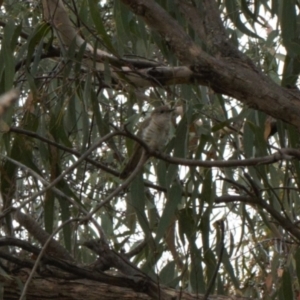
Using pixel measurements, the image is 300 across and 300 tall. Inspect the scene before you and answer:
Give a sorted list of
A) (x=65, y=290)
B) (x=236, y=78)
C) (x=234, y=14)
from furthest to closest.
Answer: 1. (x=234, y=14)
2. (x=65, y=290)
3. (x=236, y=78)

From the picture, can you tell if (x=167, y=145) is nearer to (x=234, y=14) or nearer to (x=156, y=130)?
(x=156, y=130)

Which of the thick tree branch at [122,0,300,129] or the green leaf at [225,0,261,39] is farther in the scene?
the green leaf at [225,0,261,39]

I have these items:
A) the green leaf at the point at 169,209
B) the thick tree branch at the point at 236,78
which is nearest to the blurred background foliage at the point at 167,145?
the green leaf at the point at 169,209

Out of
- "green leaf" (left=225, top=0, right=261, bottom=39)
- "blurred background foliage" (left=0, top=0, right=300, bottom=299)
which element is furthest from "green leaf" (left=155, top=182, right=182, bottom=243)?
"green leaf" (left=225, top=0, right=261, bottom=39)

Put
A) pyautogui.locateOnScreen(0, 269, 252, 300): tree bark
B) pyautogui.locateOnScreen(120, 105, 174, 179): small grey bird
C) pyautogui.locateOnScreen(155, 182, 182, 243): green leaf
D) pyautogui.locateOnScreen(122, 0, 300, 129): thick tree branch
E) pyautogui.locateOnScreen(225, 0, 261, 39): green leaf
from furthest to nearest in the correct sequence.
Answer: pyautogui.locateOnScreen(225, 0, 261, 39): green leaf
pyautogui.locateOnScreen(120, 105, 174, 179): small grey bird
pyautogui.locateOnScreen(155, 182, 182, 243): green leaf
pyautogui.locateOnScreen(0, 269, 252, 300): tree bark
pyautogui.locateOnScreen(122, 0, 300, 129): thick tree branch

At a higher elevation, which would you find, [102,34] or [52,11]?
[52,11]

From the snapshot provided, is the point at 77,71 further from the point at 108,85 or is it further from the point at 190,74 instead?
the point at 190,74

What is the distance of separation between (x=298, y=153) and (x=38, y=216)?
4.24 ft

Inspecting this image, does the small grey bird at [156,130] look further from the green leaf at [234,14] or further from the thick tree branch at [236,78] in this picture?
the thick tree branch at [236,78]

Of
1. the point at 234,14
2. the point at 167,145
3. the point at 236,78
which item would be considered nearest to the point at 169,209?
the point at 167,145

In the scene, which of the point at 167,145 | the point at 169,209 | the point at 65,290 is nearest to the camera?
the point at 65,290

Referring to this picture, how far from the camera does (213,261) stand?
191 centimetres

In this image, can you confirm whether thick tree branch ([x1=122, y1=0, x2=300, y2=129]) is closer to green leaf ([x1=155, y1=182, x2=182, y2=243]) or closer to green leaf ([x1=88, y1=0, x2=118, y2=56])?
green leaf ([x1=88, y1=0, x2=118, y2=56])

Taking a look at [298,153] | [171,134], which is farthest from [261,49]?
[298,153]
